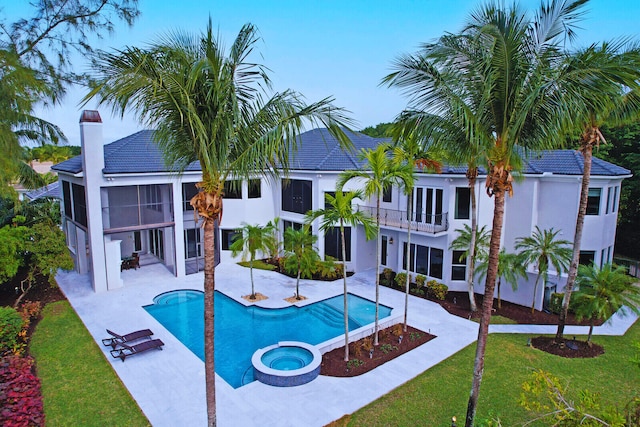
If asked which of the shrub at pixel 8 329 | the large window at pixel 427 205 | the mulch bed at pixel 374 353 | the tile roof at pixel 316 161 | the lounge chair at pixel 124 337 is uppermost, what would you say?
the tile roof at pixel 316 161

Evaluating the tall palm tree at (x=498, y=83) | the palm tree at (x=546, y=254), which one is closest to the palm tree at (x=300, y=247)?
the palm tree at (x=546, y=254)

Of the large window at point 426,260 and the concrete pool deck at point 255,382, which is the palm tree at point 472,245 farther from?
the concrete pool deck at point 255,382

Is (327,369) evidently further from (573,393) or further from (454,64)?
(454,64)

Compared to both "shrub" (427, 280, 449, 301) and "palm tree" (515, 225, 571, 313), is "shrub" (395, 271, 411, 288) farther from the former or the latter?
"palm tree" (515, 225, 571, 313)

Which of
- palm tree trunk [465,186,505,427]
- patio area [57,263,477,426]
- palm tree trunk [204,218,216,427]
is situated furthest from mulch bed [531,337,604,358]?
palm tree trunk [204,218,216,427]

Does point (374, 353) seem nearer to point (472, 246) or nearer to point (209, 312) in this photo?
point (472, 246)

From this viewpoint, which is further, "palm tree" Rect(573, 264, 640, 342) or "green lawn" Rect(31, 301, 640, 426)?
"palm tree" Rect(573, 264, 640, 342)
